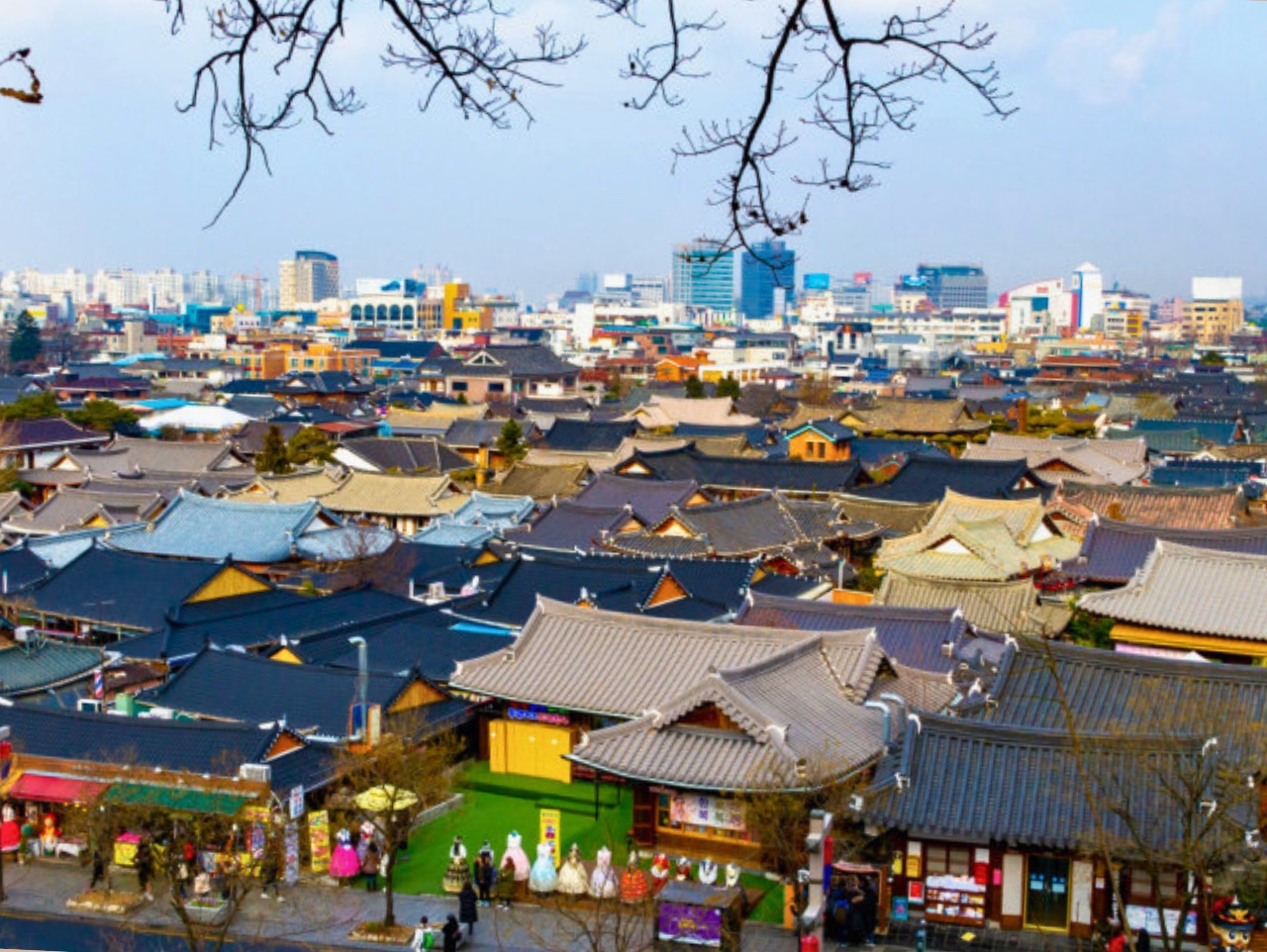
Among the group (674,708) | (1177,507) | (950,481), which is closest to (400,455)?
(950,481)

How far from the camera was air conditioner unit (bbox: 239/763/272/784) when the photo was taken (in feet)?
39.9

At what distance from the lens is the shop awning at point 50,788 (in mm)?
12655

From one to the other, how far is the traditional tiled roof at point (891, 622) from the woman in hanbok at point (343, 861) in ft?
21.4

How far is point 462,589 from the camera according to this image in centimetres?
2136

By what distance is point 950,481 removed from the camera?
30.4 m

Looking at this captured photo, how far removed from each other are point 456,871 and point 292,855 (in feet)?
4.78

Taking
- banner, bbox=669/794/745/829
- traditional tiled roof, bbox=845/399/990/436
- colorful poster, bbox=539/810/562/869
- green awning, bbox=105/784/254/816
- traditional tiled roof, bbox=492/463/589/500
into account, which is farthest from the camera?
traditional tiled roof, bbox=845/399/990/436

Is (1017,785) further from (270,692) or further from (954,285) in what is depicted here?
(954,285)

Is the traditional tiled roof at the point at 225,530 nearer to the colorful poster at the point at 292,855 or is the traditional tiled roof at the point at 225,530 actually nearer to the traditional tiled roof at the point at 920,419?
the colorful poster at the point at 292,855

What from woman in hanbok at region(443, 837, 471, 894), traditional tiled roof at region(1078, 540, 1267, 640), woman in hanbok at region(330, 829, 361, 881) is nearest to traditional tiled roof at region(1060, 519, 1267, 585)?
traditional tiled roof at region(1078, 540, 1267, 640)

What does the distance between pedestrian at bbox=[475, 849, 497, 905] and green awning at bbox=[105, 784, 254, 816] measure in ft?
6.76

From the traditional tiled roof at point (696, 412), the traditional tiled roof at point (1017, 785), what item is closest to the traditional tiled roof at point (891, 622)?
the traditional tiled roof at point (1017, 785)

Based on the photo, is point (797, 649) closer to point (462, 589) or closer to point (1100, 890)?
point (1100, 890)

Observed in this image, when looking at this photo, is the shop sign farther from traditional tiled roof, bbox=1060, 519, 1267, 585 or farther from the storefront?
traditional tiled roof, bbox=1060, 519, 1267, 585
